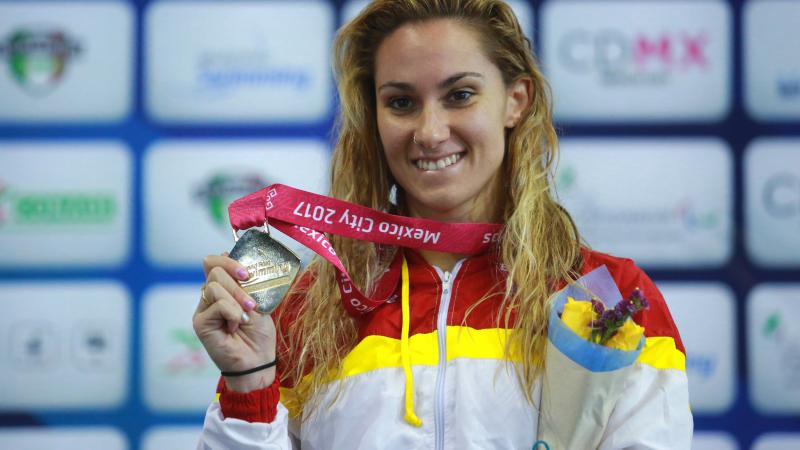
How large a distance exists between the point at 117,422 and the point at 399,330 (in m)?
1.79

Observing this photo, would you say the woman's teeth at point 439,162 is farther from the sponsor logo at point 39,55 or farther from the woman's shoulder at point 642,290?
the sponsor logo at point 39,55

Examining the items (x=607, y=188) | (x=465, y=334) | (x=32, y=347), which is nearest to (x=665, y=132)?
(x=607, y=188)

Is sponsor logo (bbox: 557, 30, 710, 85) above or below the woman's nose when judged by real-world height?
above

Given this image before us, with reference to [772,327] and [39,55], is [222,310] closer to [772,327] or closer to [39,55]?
[39,55]

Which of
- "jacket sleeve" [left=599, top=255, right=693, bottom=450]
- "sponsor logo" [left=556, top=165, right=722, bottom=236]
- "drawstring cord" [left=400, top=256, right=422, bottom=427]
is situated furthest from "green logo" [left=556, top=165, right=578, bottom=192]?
"jacket sleeve" [left=599, top=255, right=693, bottom=450]

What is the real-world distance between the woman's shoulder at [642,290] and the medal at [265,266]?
541 millimetres

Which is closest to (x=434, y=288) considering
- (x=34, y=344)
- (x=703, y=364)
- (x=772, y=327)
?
(x=703, y=364)

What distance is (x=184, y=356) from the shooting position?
120 inches

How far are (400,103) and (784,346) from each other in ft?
6.53

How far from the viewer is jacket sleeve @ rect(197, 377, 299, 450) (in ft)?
4.90

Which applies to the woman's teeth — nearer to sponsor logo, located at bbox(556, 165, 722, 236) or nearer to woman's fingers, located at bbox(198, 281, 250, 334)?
woman's fingers, located at bbox(198, 281, 250, 334)

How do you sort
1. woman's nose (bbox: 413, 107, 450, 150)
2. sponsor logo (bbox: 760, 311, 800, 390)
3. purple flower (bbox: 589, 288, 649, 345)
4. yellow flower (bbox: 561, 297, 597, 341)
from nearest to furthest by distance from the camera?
1. purple flower (bbox: 589, 288, 649, 345)
2. yellow flower (bbox: 561, 297, 597, 341)
3. woman's nose (bbox: 413, 107, 450, 150)
4. sponsor logo (bbox: 760, 311, 800, 390)

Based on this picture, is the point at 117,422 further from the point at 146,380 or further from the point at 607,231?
the point at 607,231

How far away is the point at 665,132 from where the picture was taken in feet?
10.1
